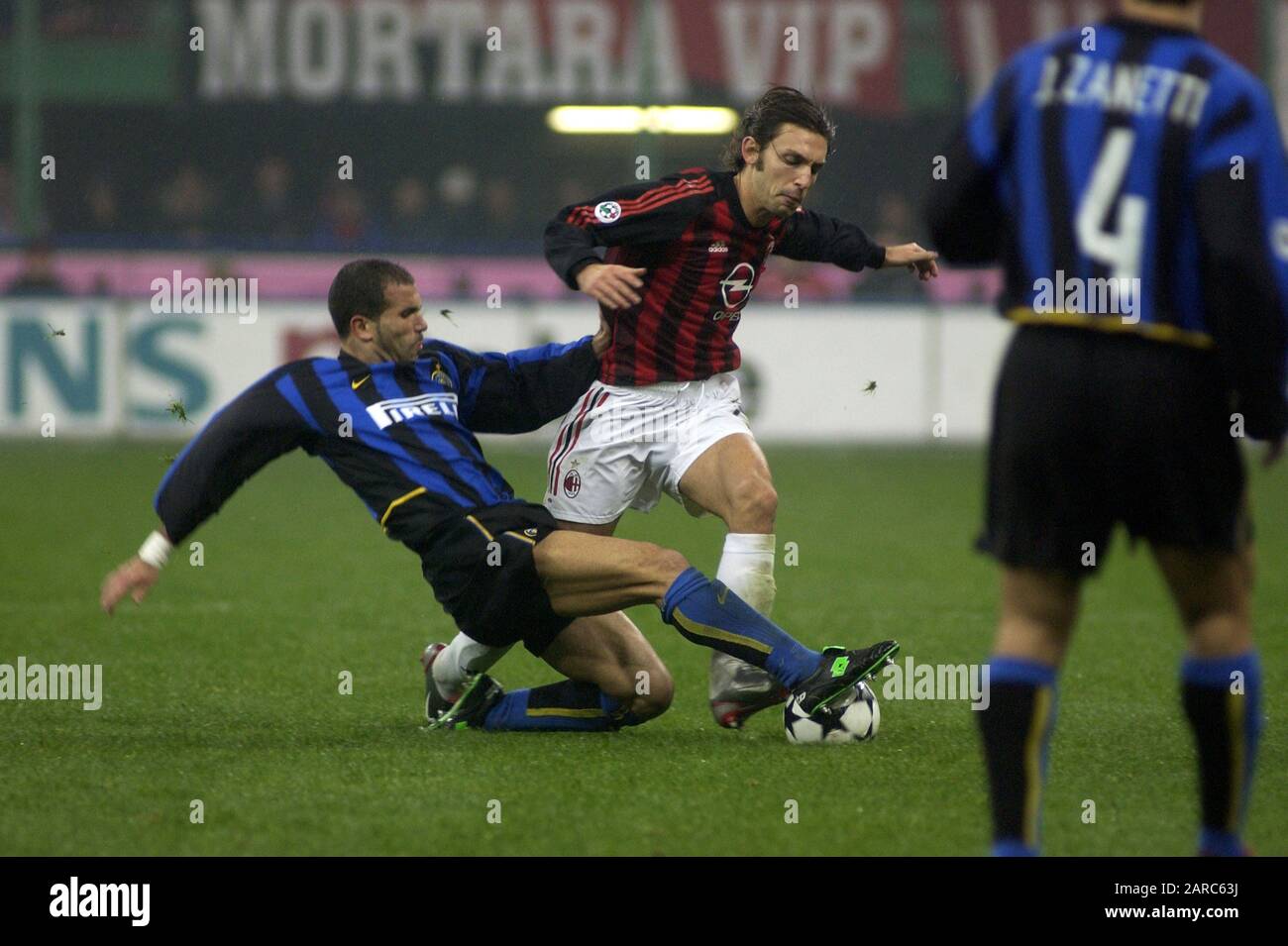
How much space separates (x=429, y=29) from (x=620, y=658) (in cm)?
1722

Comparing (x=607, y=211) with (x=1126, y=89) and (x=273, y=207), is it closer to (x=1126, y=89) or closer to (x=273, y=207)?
(x=1126, y=89)

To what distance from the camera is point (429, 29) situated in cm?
2134

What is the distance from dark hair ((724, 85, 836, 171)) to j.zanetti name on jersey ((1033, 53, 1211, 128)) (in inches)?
83.0

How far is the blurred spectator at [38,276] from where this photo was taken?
16.2 meters

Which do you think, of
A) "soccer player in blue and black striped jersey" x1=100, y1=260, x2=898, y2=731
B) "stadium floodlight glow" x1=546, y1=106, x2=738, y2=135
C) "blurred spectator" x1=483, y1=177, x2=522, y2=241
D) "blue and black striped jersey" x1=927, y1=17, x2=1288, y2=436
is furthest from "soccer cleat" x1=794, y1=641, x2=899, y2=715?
"blurred spectator" x1=483, y1=177, x2=522, y2=241

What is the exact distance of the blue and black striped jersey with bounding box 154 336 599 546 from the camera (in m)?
4.84

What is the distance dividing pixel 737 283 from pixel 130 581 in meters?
1.99

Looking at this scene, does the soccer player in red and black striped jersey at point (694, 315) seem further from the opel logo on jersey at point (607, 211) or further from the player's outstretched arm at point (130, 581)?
the player's outstretched arm at point (130, 581)

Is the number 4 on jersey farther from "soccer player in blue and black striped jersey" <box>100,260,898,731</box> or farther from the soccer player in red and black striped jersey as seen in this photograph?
the soccer player in red and black striped jersey

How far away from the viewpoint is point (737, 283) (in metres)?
5.59

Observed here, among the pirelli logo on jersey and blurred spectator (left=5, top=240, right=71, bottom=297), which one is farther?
blurred spectator (left=5, top=240, right=71, bottom=297)

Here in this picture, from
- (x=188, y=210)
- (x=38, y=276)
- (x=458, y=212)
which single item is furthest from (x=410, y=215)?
(x=38, y=276)

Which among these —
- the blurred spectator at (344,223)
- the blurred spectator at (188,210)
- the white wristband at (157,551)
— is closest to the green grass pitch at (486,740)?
the white wristband at (157,551)
